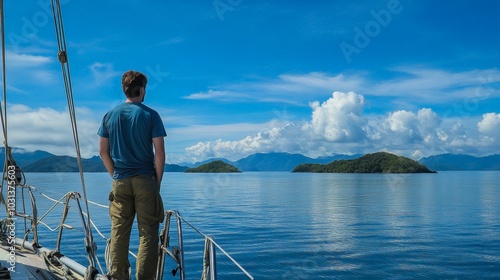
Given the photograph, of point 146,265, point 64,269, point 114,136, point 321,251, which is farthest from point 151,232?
point 321,251

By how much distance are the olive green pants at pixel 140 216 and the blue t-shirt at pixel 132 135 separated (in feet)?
0.44

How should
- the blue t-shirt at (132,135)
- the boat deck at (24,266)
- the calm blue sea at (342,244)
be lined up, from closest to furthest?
the blue t-shirt at (132,135)
the boat deck at (24,266)
the calm blue sea at (342,244)

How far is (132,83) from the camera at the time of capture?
16.1 feet

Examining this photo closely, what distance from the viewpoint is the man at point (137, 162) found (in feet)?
15.9

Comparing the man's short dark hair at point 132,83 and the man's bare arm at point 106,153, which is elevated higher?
the man's short dark hair at point 132,83

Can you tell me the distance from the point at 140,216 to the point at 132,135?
90 cm

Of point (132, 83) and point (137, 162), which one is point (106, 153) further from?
point (132, 83)

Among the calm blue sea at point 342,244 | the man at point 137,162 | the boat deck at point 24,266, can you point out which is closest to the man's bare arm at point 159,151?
the man at point 137,162

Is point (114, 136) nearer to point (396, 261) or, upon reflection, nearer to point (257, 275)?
point (257, 275)

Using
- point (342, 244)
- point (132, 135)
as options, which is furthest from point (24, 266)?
point (342, 244)

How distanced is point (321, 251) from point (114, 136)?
17873mm

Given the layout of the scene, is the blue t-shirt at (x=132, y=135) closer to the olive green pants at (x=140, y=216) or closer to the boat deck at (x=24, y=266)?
the olive green pants at (x=140, y=216)

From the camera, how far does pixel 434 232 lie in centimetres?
2858

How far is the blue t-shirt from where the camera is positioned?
482 centimetres
